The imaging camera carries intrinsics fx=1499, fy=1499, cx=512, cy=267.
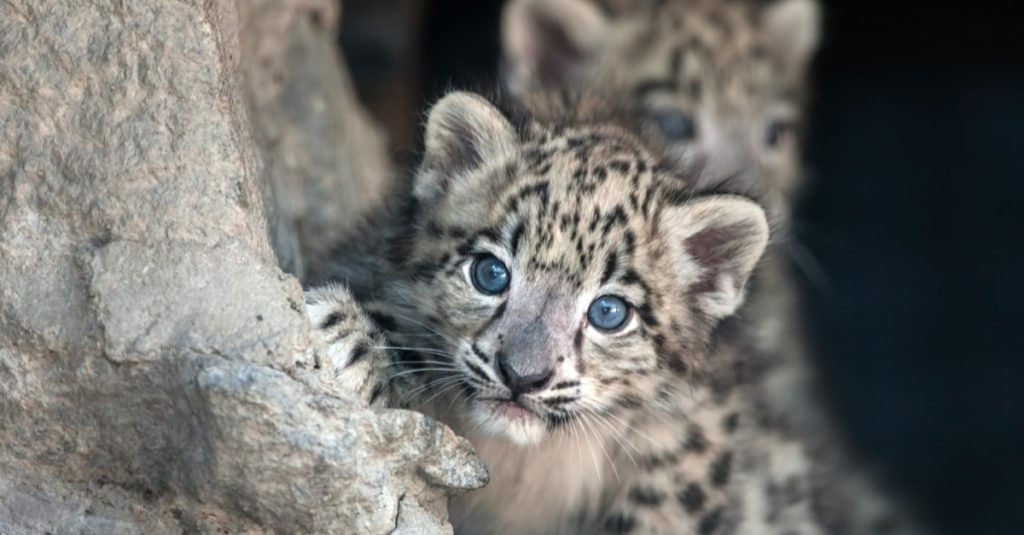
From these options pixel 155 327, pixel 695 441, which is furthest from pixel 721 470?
pixel 155 327

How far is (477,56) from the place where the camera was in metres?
7.83

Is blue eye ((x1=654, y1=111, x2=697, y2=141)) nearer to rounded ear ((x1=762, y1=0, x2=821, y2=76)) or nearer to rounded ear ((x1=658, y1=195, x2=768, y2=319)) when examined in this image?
rounded ear ((x1=762, y1=0, x2=821, y2=76))

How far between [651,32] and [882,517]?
201 centimetres

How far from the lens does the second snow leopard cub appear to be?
3.39 meters

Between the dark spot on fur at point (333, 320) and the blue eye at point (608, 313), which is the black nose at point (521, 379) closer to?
the blue eye at point (608, 313)

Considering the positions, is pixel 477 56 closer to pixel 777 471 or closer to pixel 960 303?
pixel 960 303

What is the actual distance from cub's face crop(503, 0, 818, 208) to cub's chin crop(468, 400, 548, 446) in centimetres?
191

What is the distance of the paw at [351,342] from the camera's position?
3.25 metres

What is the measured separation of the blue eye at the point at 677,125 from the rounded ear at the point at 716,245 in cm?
151

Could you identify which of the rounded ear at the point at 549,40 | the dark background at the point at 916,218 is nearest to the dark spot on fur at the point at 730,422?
the rounded ear at the point at 549,40

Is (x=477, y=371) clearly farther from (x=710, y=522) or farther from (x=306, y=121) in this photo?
(x=306, y=121)

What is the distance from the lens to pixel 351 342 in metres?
3.32

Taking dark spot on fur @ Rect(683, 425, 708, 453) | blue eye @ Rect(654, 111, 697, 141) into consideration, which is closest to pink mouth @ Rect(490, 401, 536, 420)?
dark spot on fur @ Rect(683, 425, 708, 453)


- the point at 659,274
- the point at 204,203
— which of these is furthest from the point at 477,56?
the point at 204,203
